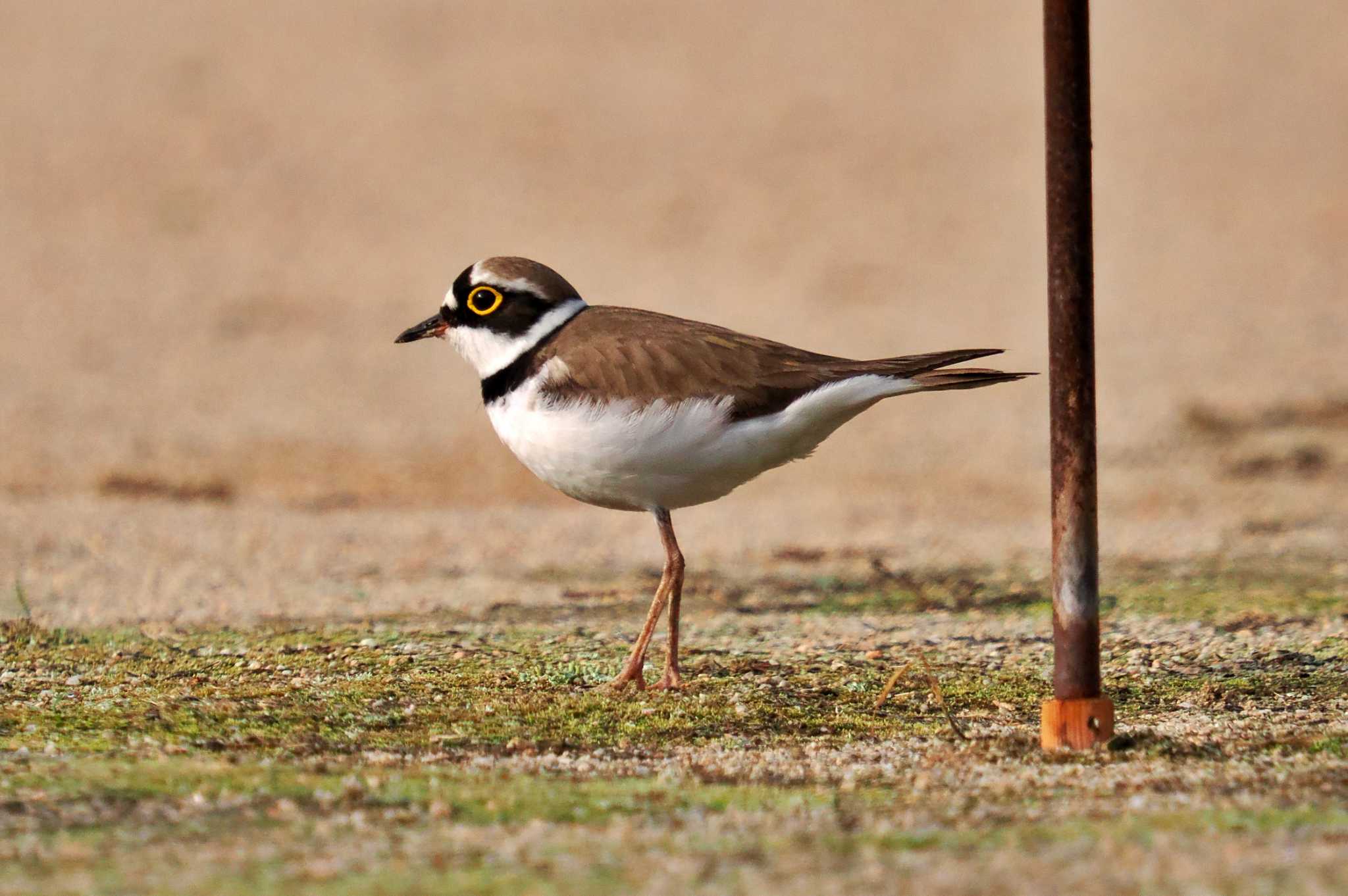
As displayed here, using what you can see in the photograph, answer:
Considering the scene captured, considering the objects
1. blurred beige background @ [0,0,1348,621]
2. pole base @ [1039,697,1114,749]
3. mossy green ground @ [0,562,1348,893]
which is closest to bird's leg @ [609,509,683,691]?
mossy green ground @ [0,562,1348,893]

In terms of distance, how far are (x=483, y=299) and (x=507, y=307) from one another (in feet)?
0.33

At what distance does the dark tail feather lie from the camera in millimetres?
4902

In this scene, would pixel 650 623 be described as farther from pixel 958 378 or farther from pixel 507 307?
pixel 958 378

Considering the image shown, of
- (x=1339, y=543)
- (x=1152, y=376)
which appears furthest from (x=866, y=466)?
(x=1339, y=543)

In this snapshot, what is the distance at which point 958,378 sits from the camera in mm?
4965

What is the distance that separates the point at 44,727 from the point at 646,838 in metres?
1.87

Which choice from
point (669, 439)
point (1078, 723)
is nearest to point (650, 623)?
point (669, 439)

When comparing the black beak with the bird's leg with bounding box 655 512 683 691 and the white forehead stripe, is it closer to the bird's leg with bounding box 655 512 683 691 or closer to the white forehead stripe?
the white forehead stripe

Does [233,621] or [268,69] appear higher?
[268,69]

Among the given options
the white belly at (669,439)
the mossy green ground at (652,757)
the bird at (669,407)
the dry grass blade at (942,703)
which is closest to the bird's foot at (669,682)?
the bird at (669,407)

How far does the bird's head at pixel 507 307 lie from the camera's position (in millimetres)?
5656

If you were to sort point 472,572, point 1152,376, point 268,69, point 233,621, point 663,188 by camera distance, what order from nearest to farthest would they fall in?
point 233,621 → point 472,572 → point 1152,376 → point 663,188 → point 268,69

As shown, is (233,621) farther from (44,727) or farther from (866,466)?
(866,466)

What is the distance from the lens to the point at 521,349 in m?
5.61
